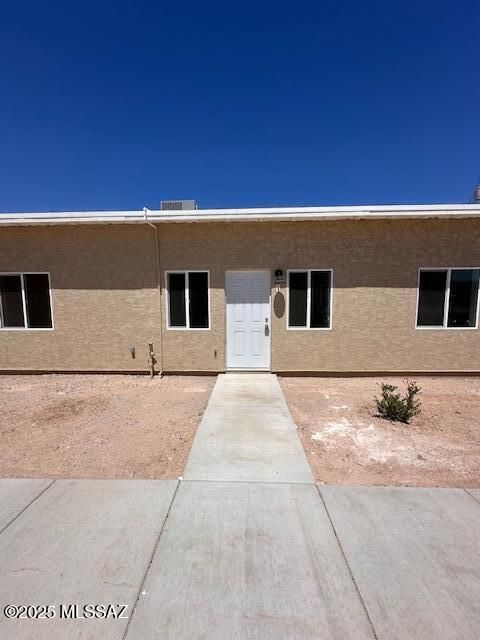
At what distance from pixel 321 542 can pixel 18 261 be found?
28.8ft

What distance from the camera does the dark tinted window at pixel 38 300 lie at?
809cm

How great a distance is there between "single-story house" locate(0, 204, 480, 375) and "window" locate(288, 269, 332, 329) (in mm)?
24

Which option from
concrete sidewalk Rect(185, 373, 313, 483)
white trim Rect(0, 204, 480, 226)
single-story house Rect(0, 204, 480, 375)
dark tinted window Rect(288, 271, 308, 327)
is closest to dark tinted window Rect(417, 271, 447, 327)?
single-story house Rect(0, 204, 480, 375)

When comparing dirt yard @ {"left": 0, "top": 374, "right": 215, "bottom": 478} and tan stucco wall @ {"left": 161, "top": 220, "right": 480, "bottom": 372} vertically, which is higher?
tan stucco wall @ {"left": 161, "top": 220, "right": 480, "bottom": 372}

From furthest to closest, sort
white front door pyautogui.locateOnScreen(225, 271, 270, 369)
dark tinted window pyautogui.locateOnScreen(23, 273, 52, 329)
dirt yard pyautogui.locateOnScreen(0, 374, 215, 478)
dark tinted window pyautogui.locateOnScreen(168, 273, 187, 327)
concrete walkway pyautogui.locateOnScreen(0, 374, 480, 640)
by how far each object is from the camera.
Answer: dark tinted window pyautogui.locateOnScreen(23, 273, 52, 329) → dark tinted window pyautogui.locateOnScreen(168, 273, 187, 327) → white front door pyautogui.locateOnScreen(225, 271, 270, 369) → dirt yard pyautogui.locateOnScreen(0, 374, 215, 478) → concrete walkway pyautogui.locateOnScreen(0, 374, 480, 640)

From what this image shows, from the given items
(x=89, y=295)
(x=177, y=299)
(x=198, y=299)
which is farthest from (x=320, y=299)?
(x=89, y=295)

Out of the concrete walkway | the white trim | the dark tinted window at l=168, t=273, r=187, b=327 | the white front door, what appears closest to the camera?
the concrete walkway

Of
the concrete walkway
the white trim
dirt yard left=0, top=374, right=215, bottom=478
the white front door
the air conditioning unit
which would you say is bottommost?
dirt yard left=0, top=374, right=215, bottom=478

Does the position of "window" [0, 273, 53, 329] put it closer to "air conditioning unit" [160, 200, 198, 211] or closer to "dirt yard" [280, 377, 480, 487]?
"air conditioning unit" [160, 200, 198, 211]

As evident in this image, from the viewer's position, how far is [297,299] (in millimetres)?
7812

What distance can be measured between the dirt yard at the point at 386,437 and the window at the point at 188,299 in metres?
2.69

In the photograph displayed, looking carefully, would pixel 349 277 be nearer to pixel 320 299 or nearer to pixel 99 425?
pixel 320 299

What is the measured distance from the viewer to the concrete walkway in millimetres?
1966

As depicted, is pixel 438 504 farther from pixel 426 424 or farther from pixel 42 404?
pixel 42 404
